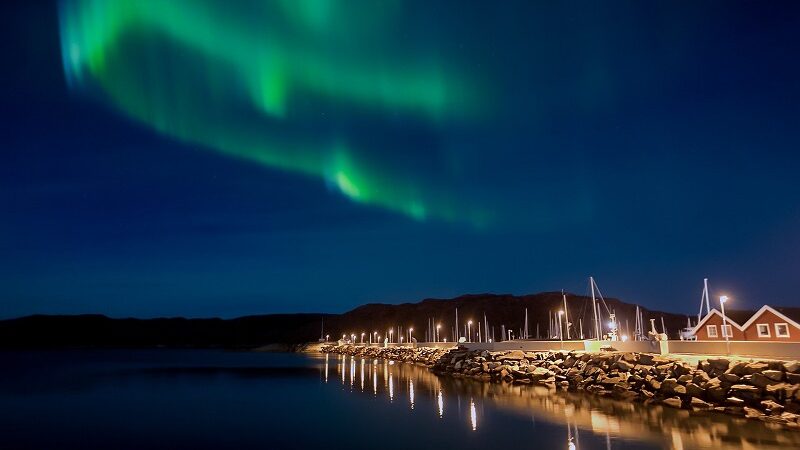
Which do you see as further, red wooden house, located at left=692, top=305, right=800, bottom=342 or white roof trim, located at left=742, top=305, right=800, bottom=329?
red wooden house, located at left=692, top=305, right=800, bottom=342

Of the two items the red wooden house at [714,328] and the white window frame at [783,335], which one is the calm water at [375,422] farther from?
the red wooden house at [714,328]

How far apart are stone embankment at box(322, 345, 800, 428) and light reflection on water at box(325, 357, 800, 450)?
1.86 metres

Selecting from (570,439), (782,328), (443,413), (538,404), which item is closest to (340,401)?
(443,413)

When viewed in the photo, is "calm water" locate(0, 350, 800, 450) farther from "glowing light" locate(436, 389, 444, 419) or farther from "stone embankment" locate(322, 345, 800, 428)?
"stone embankment" locate(322, 345, 800, 428)

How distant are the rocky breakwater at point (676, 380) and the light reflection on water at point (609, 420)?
71.4 inches

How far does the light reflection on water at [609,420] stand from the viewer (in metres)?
30.1

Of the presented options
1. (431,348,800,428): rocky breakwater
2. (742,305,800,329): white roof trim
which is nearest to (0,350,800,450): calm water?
(431,348,800,428): rocky breakwater

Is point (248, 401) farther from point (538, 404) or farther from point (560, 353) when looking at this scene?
point (560, 353)

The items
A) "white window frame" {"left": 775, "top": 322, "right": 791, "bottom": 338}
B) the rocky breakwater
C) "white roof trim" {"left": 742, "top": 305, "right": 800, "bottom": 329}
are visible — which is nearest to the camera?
the rocky breakwater

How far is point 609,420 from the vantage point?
37188 mm

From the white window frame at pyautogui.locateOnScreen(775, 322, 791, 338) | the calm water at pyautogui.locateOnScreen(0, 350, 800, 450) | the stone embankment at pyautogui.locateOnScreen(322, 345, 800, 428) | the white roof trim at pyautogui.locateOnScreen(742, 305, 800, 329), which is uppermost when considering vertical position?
the white roof trim at pyautogui.locateOnScreen(742, 305, 800, 329)

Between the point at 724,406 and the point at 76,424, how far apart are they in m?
50.4

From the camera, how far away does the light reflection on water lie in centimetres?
3014

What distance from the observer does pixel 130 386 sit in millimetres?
85438
